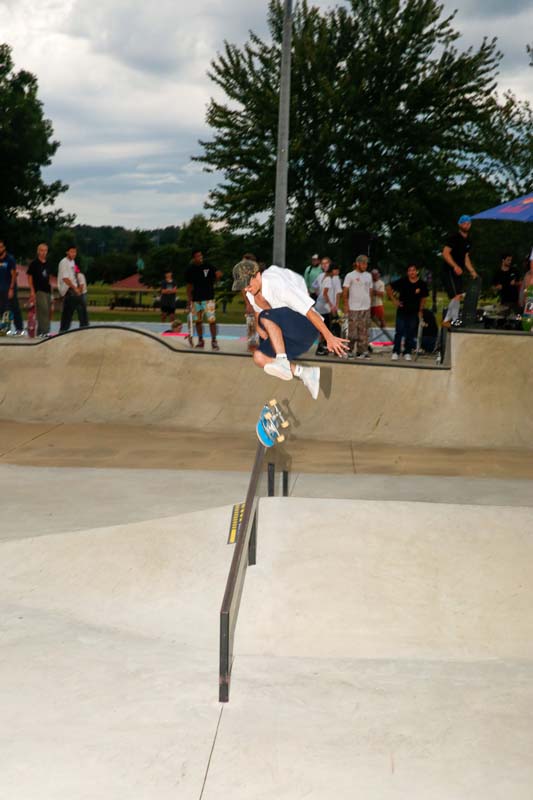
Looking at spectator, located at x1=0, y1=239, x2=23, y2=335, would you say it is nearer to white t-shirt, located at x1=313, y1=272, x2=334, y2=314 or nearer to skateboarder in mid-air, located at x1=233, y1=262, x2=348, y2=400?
white t-shirt, located at x1=313, y1=272, x2=334, y2=314

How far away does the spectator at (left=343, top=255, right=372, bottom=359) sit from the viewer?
46.7 ft

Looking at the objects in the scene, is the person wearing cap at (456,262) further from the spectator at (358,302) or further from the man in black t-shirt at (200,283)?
the man in black t-shirt at (200,283)

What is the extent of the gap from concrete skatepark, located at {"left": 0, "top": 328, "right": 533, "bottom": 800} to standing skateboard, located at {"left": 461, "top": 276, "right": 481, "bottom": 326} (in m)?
2.94

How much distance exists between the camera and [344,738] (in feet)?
14.6

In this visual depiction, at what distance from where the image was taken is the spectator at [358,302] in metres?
14.2

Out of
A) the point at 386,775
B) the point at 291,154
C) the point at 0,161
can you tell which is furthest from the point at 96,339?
the point at 0,161

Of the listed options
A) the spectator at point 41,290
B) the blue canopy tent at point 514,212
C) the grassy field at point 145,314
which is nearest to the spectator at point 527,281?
the blue canopy tent at point 514,212

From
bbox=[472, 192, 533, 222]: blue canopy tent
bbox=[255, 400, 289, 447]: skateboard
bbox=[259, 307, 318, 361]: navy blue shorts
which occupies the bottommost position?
bbox=[255, 400, 289, 447]: skateboard

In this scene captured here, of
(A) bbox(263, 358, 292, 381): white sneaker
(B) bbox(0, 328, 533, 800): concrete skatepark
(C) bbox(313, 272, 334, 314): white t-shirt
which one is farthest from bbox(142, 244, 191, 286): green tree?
(A) bbox(263, 358, 292, 381): white sneaker

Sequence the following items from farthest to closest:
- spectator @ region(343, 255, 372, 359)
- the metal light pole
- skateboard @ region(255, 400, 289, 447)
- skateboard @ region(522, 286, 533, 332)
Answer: the metal light pole → spectator @ region(343, 255, 372, 359) → skateboard @ region(522, 286, 533, 332) → skateboard @ region(255, 400, 289, 447)

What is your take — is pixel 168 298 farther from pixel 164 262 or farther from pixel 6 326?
pixel 164 262

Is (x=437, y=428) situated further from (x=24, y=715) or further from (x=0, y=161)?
(x=0, y=161)

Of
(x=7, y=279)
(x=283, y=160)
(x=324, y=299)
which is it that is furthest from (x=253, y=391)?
(x=283, y=160)

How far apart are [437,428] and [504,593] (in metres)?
6.02
